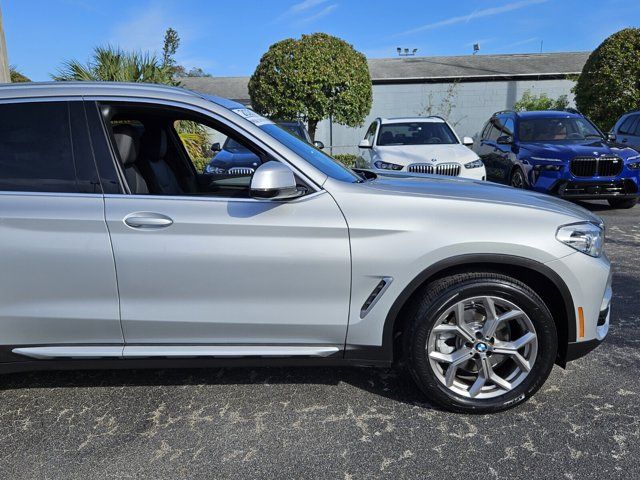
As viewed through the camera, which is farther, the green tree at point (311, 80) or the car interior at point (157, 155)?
the green tree at point (311, 80)

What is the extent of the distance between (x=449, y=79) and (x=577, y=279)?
18.7 m

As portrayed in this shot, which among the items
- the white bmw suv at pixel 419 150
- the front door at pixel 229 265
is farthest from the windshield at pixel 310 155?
the white bmw suv at pixel 419 150

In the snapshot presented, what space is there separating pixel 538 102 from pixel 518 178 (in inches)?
467

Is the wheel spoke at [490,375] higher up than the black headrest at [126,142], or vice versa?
the black headrest at [126,142]

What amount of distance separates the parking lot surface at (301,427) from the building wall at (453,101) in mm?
17464

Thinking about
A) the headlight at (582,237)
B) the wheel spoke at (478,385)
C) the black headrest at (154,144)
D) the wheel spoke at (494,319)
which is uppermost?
the black headrest at (154,144)

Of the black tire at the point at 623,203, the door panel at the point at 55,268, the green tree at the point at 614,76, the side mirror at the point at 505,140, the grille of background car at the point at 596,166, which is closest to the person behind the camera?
the door panel at the point at 55,268

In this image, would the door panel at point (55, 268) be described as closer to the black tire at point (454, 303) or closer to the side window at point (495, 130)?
the black tire at point (454, 303)

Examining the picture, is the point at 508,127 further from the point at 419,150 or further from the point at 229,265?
the point at 229,265

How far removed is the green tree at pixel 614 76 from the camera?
1411cm

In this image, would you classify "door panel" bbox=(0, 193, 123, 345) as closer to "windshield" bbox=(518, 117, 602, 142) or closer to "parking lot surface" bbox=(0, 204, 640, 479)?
"parking lot surface" bbox=(0, 204, 640, 479)

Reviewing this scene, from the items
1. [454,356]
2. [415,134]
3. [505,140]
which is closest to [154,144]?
[454,356]

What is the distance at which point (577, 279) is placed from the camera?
271 cm

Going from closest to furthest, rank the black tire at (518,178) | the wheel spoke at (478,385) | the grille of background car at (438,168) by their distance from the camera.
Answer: the wheel spoke at (478,385) → the grille of background car at (438,168) → the black tire at (518,178)
